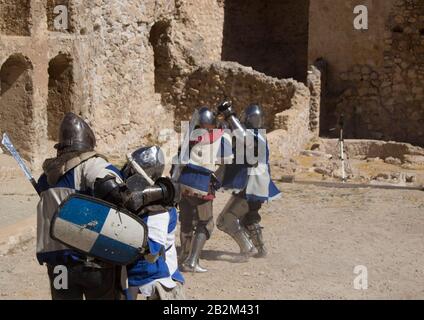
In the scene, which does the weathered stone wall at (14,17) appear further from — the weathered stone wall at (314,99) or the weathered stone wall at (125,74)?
the weathered stone wall at (314,99)

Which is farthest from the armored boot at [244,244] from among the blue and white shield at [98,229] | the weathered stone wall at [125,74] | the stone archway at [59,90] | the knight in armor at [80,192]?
the stone archway at [59,90]

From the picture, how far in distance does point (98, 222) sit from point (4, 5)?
8790 millimetres

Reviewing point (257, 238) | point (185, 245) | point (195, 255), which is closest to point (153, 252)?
point (195, 255)

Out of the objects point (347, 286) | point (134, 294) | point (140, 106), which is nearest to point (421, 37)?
point (140, 106)

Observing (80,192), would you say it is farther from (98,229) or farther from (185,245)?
(185,245)

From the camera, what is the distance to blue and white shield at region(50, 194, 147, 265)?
18.3 ft

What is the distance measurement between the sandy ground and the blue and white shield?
2.56m

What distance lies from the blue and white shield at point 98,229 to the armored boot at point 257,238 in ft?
13.0

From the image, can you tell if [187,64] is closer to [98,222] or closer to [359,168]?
[359,168]

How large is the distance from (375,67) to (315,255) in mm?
10968

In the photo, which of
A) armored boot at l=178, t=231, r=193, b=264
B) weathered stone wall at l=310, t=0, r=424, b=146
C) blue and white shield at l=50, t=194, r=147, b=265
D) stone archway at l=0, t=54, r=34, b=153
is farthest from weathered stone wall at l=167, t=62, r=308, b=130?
blue and white shield at l=50, t=194, r=147, b=265

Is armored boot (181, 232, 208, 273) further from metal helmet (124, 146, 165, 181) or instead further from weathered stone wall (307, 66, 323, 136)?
weathered stone wall (307, 66, 323, 136)

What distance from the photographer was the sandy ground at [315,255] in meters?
8.33

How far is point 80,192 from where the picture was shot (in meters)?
5.84
